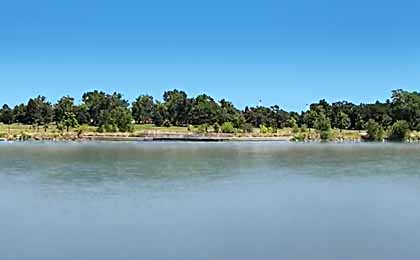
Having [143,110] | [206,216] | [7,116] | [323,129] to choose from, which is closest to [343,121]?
[323,129]

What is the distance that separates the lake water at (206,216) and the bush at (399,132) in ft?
204

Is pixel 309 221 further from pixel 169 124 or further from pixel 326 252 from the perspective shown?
pixel 169 124

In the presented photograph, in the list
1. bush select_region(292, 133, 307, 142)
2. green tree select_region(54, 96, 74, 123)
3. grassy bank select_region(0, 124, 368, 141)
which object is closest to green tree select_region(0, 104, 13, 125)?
green tree select_region(54, 96, 74, 123)

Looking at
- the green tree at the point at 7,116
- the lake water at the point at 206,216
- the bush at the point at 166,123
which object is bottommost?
the lake water at the point at 206,216

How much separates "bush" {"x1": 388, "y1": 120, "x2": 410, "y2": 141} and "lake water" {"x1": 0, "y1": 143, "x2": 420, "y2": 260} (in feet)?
204

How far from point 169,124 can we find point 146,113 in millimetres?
7667

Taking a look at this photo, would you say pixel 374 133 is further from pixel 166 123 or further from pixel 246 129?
pixel 166 123

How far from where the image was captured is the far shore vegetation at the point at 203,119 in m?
91.4

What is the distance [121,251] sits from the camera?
450 inches

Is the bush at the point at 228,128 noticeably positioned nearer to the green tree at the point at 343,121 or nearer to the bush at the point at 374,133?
the bush at the point at 374,133

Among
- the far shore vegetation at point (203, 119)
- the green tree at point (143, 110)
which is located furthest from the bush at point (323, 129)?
the green tree at point (143, 110)

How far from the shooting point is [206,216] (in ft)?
50.3

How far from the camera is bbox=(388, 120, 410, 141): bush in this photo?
282 feet

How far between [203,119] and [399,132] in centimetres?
3822
